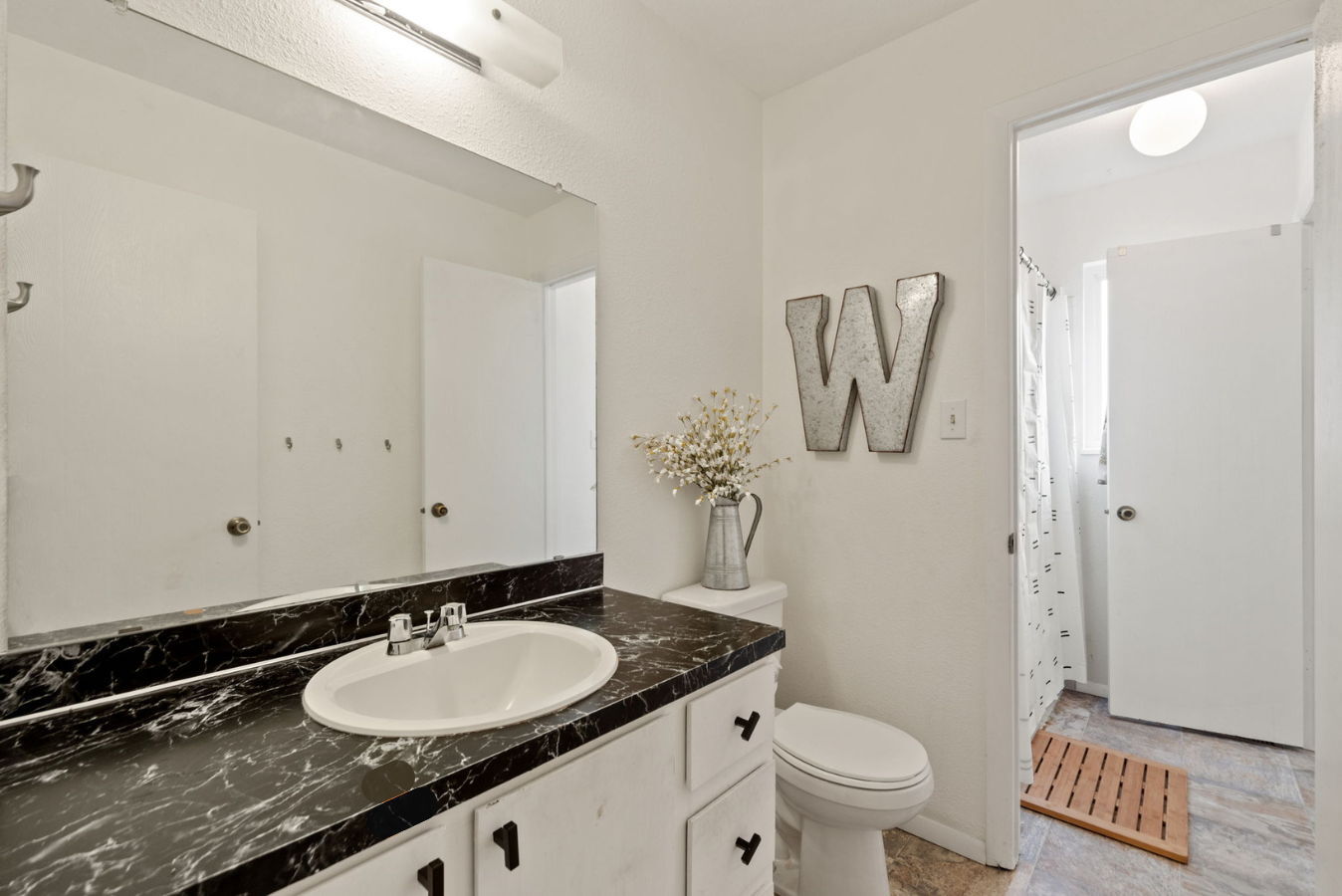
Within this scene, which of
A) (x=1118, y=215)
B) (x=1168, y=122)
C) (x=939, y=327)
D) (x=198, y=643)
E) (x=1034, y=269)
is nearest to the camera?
(x=198, y=643)

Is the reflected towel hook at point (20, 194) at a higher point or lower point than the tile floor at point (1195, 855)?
higher

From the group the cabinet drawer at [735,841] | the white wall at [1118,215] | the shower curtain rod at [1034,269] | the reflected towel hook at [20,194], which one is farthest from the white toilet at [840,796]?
the white wall at [1118,215]

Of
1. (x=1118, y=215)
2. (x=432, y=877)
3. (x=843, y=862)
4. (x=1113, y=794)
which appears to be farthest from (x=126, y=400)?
(x=1118, y=215)

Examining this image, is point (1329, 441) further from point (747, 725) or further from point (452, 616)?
point (452, 616)

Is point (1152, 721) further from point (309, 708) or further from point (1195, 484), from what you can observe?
point (309, 708)

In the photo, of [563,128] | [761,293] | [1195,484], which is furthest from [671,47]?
[1195,484]

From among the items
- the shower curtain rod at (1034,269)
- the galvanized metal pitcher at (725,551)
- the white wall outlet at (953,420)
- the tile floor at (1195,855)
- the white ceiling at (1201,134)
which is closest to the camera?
the tile floor at (1195,855)

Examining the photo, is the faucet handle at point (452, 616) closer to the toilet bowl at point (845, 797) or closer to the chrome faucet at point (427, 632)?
the chrome faucet at point (427, 632)

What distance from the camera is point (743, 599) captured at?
181 cm

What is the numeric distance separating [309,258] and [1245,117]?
3.36m

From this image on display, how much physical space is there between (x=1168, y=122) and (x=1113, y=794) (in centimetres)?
243

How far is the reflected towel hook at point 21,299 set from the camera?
830 millimetres

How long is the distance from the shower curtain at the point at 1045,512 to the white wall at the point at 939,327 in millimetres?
535

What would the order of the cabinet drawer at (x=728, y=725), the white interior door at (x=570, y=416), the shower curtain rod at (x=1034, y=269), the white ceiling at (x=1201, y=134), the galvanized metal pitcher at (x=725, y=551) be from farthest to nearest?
the shower curtain rod at (x=1034, y=269) → the white ceiling at (x=1201, y=134) → the galvanized metal pitcher at (x=725, y=551) → the white interior door at (x=570, y=416) → the cabinet drawer at (x=728, y=725)
